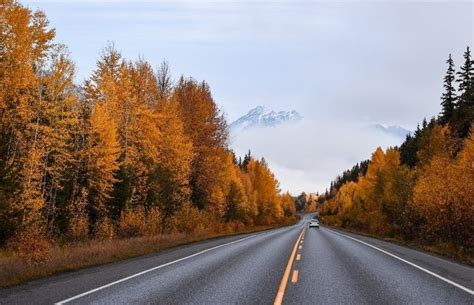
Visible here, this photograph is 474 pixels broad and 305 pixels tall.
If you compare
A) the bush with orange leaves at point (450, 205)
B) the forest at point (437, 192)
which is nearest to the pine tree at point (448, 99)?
the forest at point (437, 192)

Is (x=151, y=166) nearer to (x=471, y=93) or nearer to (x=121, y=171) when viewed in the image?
(x=121, y=171)

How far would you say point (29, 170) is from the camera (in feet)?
69.5

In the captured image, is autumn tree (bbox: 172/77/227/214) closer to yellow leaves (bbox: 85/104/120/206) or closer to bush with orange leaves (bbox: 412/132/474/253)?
yellow leaves (bbox: 85/104/120/206)

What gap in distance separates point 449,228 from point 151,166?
65.3 ft

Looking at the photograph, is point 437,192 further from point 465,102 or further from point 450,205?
point 465,102

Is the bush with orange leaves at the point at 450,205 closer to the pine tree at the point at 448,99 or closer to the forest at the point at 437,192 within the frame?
the forest at the point at 437,192

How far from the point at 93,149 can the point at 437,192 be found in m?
20.7

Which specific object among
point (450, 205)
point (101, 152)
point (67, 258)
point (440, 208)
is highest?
point (101, 152)

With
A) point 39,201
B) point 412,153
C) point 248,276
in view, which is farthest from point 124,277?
point 412,153

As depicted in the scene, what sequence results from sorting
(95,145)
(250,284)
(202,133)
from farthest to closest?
(202,133)
(95,145)
(250,284)

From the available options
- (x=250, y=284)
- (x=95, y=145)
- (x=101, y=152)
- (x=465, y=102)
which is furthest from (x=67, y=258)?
(x=465, y=102)

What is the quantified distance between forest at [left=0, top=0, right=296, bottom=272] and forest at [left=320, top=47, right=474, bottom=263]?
16.3 meters

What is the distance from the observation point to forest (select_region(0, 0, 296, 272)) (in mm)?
20766

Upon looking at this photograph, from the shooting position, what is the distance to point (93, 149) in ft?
89.5
